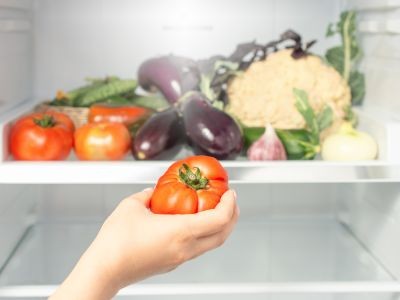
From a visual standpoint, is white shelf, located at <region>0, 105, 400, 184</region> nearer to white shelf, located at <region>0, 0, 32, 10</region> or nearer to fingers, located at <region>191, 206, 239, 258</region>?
white shelf, located at <region>0, 0, 32, 10</region>

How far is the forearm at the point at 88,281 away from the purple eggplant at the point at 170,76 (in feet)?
2.58

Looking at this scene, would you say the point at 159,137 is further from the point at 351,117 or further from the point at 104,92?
the point at 351,117

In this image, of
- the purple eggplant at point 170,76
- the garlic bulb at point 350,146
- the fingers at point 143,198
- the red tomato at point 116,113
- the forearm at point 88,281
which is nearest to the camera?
the forearm at point 88,281

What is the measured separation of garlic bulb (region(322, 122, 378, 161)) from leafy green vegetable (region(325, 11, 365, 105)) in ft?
0.85

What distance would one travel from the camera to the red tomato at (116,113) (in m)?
1.43

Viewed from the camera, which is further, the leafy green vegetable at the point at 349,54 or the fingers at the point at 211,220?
the leafy green vegetable at the point at 349,54

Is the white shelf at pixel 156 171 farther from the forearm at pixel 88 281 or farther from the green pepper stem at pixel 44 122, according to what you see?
the forearm at pixel 88 281

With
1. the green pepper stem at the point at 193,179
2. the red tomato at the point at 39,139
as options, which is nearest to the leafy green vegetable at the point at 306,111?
the red tomato at the point at 39,139

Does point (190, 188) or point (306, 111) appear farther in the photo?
point (306, 111)

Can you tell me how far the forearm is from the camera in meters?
0.77

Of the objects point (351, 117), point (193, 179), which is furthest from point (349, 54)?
point (193, 179)

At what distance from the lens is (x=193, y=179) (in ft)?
2.81

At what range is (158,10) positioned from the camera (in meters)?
1.71

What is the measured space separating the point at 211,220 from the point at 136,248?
9 cm
